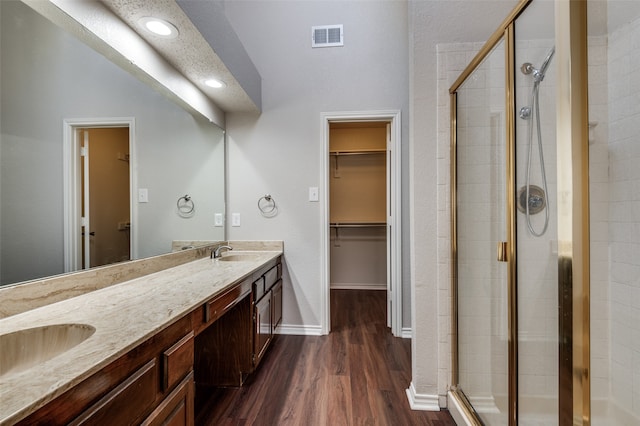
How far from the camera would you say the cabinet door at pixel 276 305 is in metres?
2.16

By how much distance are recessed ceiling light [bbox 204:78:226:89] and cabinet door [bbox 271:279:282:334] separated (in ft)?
5.44

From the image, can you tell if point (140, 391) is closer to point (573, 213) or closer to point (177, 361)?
point (177, 361)

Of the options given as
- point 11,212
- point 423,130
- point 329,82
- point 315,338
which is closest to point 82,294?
point 11,212

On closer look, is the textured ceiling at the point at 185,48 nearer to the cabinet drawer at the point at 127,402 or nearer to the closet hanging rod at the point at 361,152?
the cabinet drawer at the point at 127,402

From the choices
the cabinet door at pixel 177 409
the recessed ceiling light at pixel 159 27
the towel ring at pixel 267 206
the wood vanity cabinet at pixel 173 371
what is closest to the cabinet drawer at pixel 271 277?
the wood vanity cabinet at pixel 173 371

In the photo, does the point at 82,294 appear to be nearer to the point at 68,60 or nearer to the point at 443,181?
the point at 68,60

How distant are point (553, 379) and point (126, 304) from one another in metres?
1.66

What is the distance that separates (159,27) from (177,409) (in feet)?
5.74

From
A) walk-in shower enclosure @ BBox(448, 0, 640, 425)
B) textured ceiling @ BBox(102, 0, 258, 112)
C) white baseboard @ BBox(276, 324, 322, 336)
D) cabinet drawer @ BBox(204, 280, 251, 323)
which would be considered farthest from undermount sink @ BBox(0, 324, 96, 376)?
white baseboard @ BBox(276, 324, 322, 336)

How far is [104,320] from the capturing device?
877 mm

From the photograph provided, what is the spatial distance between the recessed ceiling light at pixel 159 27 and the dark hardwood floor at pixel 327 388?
2.12m

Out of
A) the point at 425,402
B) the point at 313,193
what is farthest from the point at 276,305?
the point at 425,402

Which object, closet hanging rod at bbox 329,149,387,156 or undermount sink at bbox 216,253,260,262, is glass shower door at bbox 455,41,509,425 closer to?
undermount sink at bbox 216,253,260,262

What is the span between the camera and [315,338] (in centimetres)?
240
